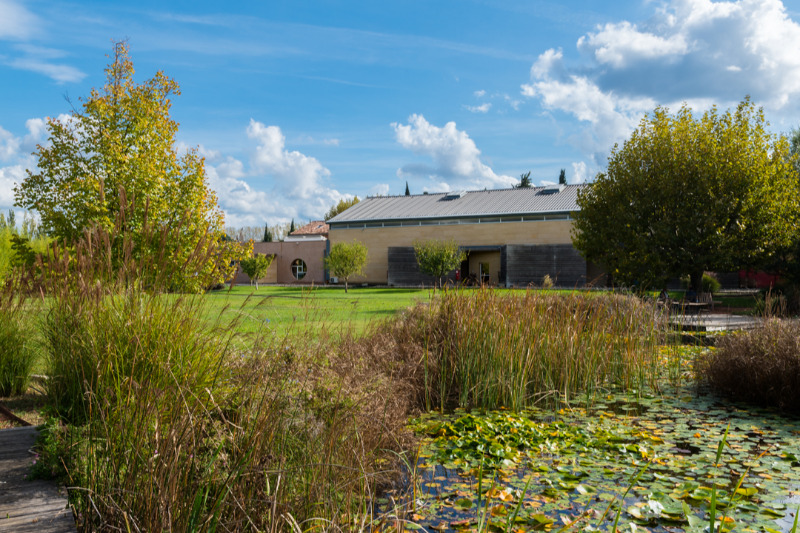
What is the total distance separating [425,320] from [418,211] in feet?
100.0

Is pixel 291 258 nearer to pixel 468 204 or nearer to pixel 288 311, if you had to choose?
pixel 468 204

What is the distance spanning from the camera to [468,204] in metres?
36.0

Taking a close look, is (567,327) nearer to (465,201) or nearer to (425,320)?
(425,320)

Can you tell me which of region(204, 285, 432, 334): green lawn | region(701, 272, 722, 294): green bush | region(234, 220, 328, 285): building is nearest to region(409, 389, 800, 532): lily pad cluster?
region(204, 285, 432, 334): green lawn

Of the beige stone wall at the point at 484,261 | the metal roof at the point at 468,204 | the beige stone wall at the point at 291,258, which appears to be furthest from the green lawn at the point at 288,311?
the beige stone wall at the point at 291,258

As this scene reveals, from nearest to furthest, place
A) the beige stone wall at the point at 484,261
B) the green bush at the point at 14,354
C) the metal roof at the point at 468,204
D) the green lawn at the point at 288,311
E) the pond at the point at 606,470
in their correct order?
the pond at the point at 606,470
the green lawn at the point at 288,311
the green bush at the point at 14,354
the metal roof at the point at 468,204
the beige stone wall at the point at 484,261

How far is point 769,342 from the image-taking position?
5805mm

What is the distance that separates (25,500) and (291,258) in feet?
124

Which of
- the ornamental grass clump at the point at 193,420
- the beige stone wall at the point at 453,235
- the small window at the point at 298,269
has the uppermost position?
the beige stone wall at the point at 453,235

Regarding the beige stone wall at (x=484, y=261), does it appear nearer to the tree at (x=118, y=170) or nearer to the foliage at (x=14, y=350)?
the tree at (x=118, y=170)

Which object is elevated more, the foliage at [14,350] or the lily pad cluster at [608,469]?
the foliage at [14,350]

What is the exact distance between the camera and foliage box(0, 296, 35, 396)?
16.1 feet

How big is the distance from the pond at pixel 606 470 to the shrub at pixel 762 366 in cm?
22

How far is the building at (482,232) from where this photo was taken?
3136 cm
